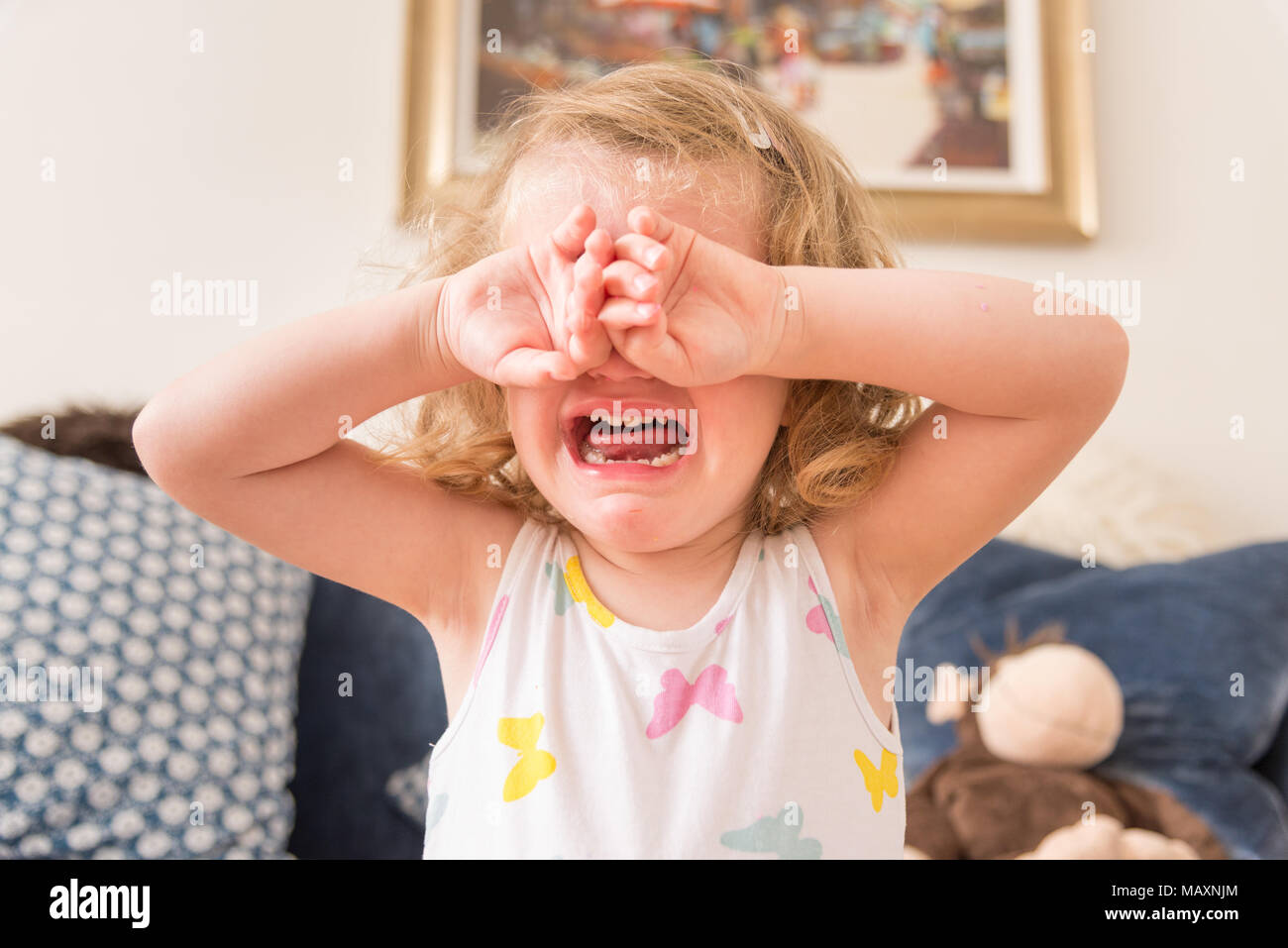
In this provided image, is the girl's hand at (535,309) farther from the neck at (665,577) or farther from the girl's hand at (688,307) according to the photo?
the neck at (665,577)

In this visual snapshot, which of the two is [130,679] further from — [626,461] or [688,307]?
[688,307]

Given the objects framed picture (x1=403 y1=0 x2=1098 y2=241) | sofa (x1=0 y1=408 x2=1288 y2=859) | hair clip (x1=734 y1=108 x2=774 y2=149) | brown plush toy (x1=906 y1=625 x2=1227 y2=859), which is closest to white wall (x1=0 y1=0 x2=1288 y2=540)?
framed picture (x1=403 y1=0 x2=1098 y2=241)

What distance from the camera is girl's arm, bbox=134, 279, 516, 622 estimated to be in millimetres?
677

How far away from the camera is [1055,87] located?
5.75 feet

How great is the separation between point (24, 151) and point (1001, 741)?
1694 millimetres

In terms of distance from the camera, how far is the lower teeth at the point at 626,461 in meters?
0.69

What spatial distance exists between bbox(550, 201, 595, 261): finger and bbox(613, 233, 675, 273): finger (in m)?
0.02

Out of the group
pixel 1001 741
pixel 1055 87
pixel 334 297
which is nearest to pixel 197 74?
pixel 334 297

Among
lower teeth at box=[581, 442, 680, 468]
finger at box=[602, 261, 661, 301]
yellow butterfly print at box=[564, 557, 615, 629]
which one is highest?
finger at box=[602, 261, 661, 301]

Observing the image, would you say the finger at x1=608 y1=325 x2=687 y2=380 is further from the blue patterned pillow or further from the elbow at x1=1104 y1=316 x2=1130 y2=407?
the blue patterned pillow

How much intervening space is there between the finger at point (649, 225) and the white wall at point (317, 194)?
3.66 feet

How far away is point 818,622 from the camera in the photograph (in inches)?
30.1

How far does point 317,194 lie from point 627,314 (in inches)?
50.4

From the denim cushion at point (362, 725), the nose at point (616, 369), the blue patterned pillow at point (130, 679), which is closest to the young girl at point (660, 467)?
the nose at point (616, 369)
